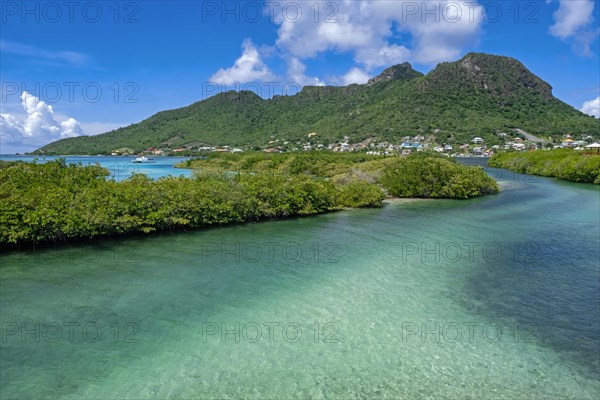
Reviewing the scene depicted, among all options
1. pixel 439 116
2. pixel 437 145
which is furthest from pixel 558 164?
pixel 439 116

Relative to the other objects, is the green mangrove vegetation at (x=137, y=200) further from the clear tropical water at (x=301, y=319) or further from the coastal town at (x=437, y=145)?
the coastal town at (x=437, y=145)

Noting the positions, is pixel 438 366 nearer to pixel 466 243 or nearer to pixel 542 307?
pixel 542 307

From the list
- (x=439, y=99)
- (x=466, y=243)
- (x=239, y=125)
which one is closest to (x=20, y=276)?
(x=466, y=243)

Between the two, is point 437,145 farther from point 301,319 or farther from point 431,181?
point 301,319

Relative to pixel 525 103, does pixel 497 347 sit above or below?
below

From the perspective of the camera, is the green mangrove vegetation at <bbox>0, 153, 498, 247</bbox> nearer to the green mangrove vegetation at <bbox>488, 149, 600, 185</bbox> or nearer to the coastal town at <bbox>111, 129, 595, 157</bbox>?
the green mangrove vegetation at <bbox>488, 149, 600, 185</bbox>

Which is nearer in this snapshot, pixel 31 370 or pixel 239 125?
pixel 31 370
